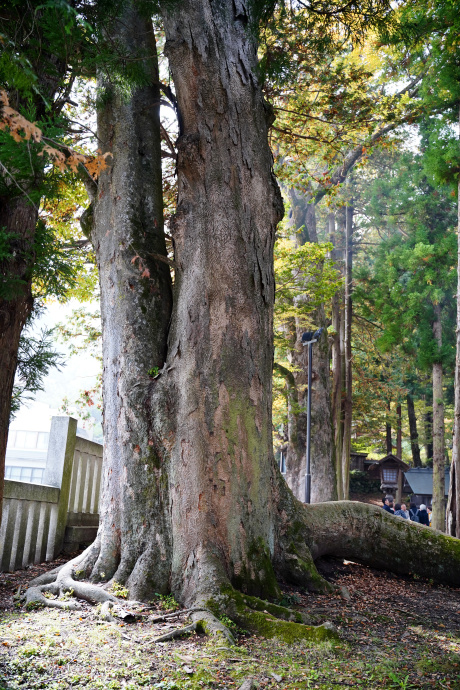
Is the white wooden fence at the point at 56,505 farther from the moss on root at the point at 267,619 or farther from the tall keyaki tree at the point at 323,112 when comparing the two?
the tall keyaki tree at the point at 323,112

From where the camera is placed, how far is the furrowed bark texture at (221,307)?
14.6ft

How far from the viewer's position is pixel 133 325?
17.0 feet

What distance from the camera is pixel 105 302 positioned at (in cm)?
546

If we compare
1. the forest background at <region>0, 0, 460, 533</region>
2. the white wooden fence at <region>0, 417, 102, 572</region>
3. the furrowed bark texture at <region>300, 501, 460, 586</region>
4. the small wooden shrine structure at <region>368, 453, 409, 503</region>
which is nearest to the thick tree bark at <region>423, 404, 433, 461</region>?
the forest background at <region>0, 0, 460, 533</region>

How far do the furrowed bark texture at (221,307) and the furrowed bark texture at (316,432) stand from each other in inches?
352

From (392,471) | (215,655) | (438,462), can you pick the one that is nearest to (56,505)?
(215,655)

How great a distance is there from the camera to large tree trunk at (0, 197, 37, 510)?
327 centimetres

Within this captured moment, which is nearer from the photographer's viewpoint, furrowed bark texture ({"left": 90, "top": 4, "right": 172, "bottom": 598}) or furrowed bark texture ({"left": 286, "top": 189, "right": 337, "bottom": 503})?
furrowed bark texture ({"left": 90, "top": 4, "right": 172, "bottom": 598})

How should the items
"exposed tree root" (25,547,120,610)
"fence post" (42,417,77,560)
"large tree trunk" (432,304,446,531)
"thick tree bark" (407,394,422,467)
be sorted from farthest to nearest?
"thick tree bark" (407,394,422,467)
"large tree trunk" (432,304,446,531)
"fence post" (42,417,77,560)
"exposed tree root" (25,547,120,610)

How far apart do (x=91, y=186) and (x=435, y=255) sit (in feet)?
44.2

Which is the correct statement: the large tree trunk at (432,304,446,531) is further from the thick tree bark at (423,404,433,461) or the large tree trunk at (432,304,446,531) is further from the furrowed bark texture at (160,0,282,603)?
the furrowed bark texture at (160,0,282,603)

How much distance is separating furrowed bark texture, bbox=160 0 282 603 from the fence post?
244 centimetres

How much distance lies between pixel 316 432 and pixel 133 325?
10074 mm

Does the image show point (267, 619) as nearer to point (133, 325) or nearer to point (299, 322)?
point (133, 325)
